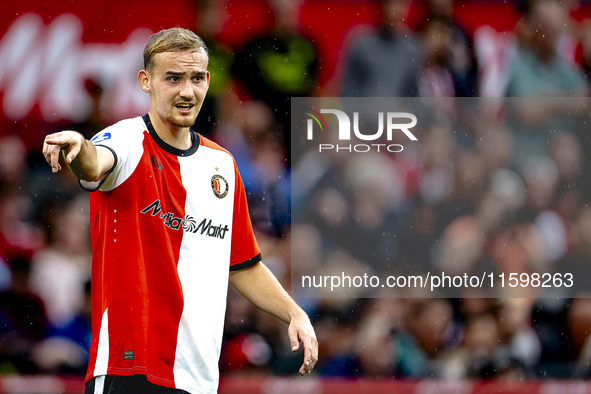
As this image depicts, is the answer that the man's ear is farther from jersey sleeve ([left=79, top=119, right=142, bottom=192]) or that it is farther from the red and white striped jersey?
jersey sleeve ([left=79, top=119, right=142, bottom=192])

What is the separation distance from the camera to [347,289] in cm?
645

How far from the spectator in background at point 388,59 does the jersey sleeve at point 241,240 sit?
3713 mm

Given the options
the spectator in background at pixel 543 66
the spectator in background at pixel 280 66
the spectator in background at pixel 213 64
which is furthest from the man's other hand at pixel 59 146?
the spectator in background at pixel 543 66

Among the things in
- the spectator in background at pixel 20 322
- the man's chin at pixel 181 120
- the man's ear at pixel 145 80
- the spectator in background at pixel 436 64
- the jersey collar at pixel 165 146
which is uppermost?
the spectator in background at pixel 436 64

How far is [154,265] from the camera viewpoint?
2.52 m

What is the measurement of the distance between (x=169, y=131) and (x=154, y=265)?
1.80ft

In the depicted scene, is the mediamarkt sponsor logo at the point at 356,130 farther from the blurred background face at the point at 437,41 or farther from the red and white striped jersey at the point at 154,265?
the red and white striped jersey at the point at 154,265

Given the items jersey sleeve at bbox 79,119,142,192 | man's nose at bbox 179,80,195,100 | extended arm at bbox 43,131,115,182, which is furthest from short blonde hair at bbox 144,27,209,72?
extended arm at bbox 43,131,115,182

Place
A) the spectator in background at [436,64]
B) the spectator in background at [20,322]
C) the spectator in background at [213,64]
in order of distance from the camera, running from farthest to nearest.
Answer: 1. the spectator in background at [436,64]
2. the spectator in background at [213,64]
3. the spectator in background at [20,322]

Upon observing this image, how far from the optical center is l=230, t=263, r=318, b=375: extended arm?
2.53 m

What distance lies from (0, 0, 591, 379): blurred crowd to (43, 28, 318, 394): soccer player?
3183mm

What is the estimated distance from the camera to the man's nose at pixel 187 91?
103 inches

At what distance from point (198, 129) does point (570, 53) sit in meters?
3.85

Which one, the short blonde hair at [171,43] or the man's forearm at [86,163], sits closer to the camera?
the man's forearm at [86,163]
